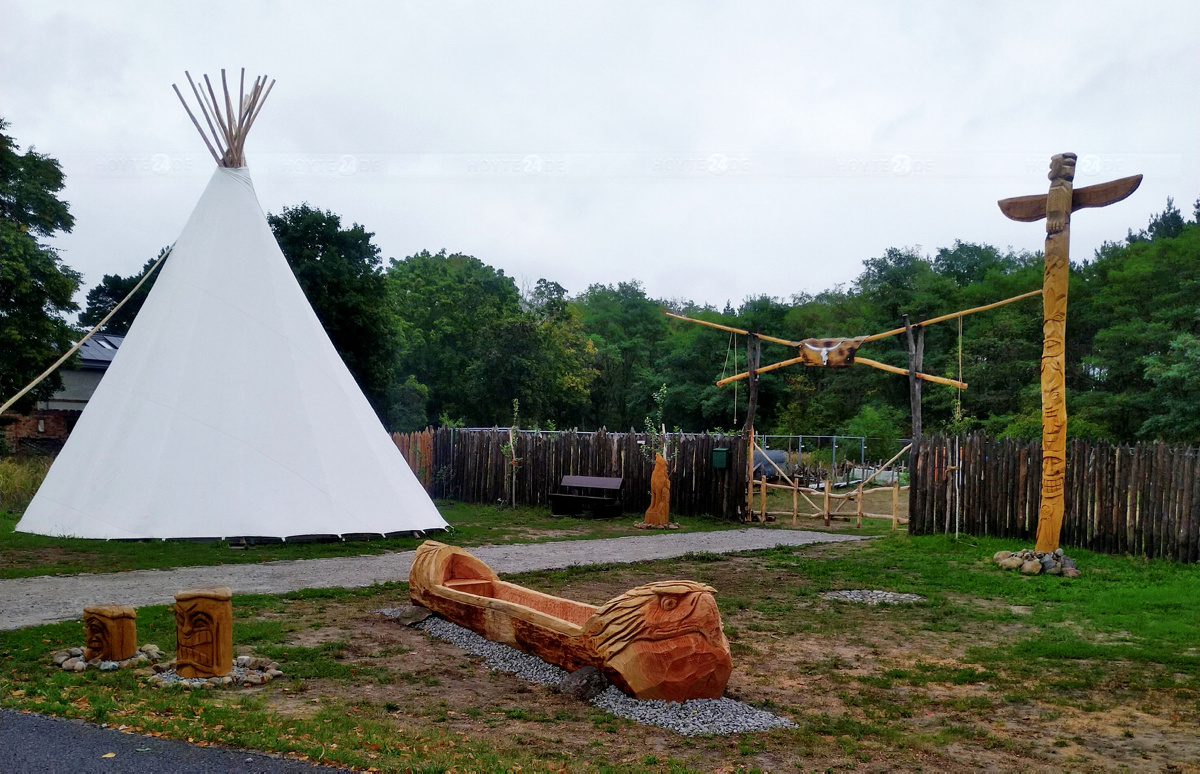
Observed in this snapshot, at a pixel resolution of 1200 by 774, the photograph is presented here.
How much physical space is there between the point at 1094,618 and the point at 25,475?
16.0 m

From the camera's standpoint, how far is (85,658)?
536cm

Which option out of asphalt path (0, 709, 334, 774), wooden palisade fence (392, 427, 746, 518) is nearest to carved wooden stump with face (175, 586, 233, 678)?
asphalt path (0, 709, 334, 774)

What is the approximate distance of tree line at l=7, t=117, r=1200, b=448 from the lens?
20.4 metres

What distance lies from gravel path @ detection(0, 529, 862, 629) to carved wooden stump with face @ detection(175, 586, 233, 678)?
2.20 metres

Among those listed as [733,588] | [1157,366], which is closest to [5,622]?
[733,588]

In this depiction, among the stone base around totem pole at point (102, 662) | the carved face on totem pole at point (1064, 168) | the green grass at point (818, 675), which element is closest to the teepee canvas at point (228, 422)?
the green grass at point (818, 675)

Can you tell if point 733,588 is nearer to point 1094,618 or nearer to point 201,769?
point 1094,618

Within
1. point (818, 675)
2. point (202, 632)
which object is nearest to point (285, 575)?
point (202, 632)

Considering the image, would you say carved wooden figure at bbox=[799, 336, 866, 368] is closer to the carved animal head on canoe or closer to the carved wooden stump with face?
the carved animal head on canoe

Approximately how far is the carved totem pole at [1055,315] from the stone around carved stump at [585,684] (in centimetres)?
695

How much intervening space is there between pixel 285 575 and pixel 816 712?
6.16 meters

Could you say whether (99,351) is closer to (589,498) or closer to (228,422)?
(589,498)

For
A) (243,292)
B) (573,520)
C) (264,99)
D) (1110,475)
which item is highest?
(264,99)

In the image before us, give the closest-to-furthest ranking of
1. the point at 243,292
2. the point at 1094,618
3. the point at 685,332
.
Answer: the point at 1094,618 < the point at 243,292 < the point at 685,332
